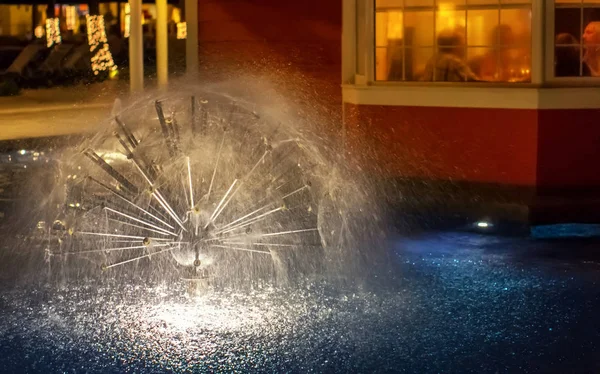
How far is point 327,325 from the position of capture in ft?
23.3

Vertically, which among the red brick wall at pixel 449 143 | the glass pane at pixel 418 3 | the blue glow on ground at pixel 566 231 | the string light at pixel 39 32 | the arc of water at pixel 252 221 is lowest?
the blue glow on ground at pixel 566 231

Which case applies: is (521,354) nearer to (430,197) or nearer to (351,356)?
(351,356)

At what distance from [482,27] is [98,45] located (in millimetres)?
31893

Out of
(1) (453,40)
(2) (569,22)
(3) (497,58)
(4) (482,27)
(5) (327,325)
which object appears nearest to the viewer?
(5) (327,325)

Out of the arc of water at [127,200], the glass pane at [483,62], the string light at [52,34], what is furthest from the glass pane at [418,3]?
the string light at [52,34]

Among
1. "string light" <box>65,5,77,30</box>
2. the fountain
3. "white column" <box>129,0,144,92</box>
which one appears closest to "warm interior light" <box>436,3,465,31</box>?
the fountain

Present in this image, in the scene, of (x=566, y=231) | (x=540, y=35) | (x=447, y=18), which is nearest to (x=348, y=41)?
(x=447, y=18)

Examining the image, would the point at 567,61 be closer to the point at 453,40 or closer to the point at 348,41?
the point at 453,40

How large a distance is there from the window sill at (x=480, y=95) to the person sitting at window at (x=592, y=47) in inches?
10.6

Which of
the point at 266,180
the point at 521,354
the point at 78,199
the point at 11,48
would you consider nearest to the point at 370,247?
the point at 266,180

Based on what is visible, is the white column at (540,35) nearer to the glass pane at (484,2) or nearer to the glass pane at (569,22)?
the glass pane at (569,22)

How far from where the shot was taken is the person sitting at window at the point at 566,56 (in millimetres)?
12484

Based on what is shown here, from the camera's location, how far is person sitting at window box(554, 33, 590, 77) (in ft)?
41.0

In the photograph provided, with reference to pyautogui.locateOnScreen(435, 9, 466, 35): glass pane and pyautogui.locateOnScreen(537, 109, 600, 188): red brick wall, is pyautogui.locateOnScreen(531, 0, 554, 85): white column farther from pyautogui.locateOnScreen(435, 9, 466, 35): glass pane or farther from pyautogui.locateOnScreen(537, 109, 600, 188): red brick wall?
pyautogui.locateOnScreen(435, 9, 466, 35): glass pane
